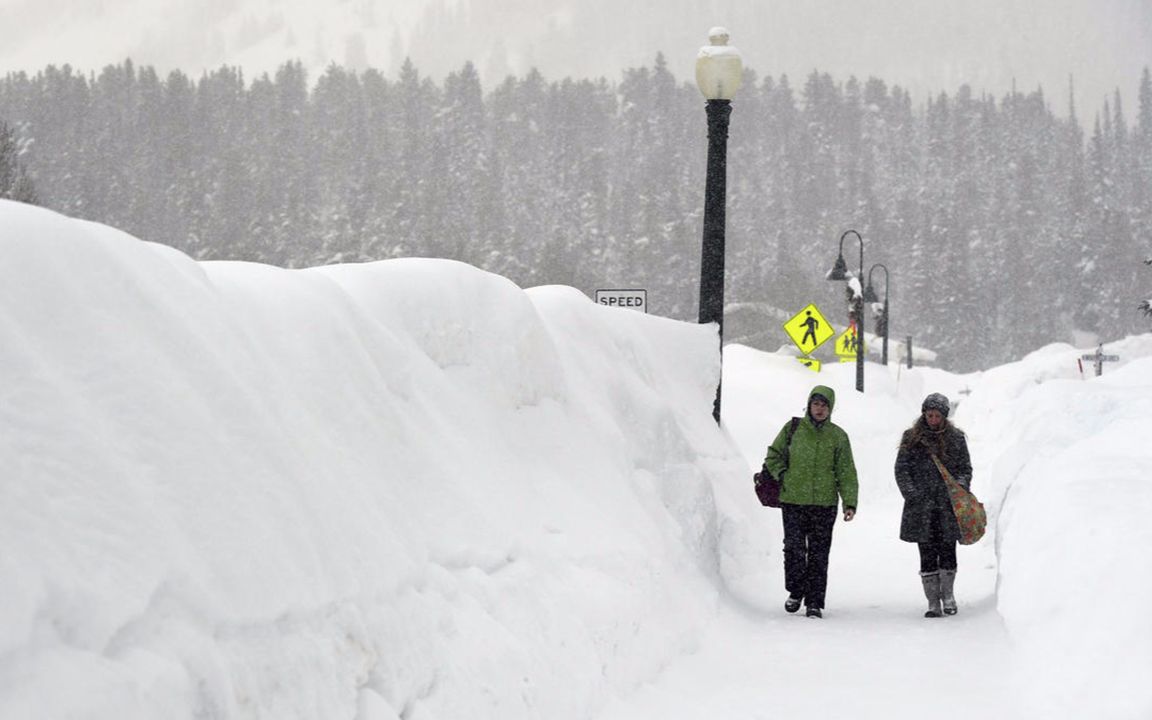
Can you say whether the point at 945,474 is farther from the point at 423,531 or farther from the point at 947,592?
the point at 423,531

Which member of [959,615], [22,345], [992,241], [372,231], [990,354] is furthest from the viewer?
[992,241]

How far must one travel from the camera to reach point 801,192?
529 ft

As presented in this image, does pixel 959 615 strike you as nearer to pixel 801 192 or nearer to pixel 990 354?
pixel 990 354

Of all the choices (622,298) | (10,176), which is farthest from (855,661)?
(10,176)

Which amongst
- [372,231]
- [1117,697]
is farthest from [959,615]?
[372,231]

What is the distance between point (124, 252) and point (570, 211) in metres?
136

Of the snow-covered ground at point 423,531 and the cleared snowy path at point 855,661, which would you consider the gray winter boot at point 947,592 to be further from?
the snow-covered ground at point 423,531

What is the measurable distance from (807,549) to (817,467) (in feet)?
1.96

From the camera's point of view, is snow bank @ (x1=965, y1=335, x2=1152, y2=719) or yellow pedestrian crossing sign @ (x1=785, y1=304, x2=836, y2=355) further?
yellow pedestrian crossing sign @ (x1=785, y1=304, x2=836, y2=355)

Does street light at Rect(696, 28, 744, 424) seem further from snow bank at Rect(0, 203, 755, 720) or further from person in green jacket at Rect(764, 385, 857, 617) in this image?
snow bank at Rect(0, 203, 755, 720)

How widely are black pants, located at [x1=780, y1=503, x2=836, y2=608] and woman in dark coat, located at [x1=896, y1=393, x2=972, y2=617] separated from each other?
1.84 feet

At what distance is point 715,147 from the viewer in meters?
11.5

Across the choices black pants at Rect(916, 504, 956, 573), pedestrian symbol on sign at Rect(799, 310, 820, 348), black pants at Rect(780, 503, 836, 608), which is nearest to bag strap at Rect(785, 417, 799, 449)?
black pants at Rect(780, 503, 836, 608)

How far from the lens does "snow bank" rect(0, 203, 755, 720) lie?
2912 millimetres
